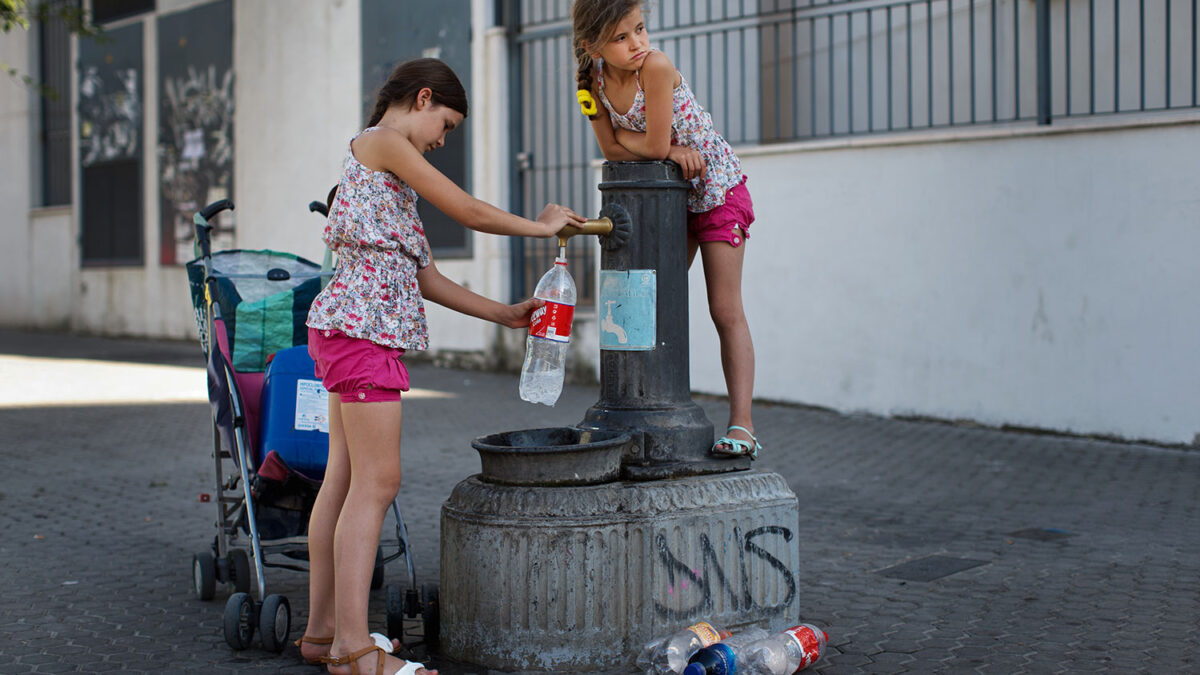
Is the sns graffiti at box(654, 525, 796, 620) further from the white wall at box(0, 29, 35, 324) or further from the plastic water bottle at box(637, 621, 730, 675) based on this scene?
the white wall at box(0, 29, 35, 324)

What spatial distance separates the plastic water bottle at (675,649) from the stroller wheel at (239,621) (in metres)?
1.27

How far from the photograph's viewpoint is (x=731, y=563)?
13.1 feet

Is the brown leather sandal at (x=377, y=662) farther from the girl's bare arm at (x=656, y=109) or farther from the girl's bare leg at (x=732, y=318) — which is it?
the girl's bare arm at (x=656, y=109)

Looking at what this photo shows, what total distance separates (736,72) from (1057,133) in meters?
3.35

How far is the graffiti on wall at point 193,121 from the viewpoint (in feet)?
53.6

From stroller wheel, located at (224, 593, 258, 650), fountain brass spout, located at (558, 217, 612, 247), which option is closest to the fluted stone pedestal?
stroller wheel, located at (224, 593, 258, 650)

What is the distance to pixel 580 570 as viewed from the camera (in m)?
3.78

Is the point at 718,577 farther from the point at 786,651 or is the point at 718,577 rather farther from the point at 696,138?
the point at 696,138

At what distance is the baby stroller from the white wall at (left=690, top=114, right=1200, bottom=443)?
5246 mm

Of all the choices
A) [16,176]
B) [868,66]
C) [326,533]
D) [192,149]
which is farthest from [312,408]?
[16,176]

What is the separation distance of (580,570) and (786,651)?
651 mm

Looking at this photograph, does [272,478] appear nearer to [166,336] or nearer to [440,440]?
[440,440]

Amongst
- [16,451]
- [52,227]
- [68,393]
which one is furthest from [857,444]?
[52,227]

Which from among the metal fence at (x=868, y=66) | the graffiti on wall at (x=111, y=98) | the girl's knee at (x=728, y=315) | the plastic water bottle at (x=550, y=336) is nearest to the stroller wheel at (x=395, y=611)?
the plastic water bottle at (x=550, y=336)
